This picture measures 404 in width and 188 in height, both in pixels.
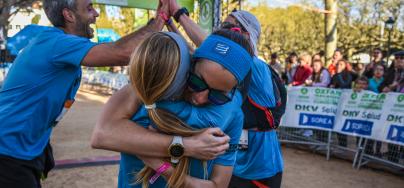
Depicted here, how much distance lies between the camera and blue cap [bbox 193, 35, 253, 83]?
4.35 feet

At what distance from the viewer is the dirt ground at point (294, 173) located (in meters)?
5.27

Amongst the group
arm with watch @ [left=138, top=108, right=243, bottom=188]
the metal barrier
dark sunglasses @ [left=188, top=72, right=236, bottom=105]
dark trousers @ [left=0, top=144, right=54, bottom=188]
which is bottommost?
the metal barrier

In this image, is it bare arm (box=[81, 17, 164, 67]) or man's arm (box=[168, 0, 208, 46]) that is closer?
bare arm (box=[81, 17, 164, 67])

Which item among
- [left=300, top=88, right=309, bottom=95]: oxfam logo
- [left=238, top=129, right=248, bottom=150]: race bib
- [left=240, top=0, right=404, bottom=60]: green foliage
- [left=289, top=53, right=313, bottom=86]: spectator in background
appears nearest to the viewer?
[left=238, top=129, right=248, bottom=150]: race bib

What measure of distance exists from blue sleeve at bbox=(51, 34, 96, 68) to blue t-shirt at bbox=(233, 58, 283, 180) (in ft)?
3.39

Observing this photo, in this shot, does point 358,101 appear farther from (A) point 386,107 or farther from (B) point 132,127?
(B) point 132,127

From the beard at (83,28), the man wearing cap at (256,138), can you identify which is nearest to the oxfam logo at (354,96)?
the man wearing cap at (256,138)

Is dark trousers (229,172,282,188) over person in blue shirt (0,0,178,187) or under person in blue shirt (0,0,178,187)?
under

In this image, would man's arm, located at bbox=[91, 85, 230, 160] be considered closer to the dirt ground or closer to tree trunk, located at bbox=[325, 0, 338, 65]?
the dirt ground

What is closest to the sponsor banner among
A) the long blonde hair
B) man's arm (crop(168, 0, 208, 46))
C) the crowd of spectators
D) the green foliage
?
the crowd of spectators

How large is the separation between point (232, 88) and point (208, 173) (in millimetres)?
351

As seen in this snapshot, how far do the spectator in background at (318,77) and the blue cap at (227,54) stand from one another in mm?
7236

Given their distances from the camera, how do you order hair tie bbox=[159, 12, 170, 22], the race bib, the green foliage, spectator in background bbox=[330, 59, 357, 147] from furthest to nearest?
the green foliage, spectator in background bbox=[330, 59, 357, 147], the race bib, hair tie bbox=[159, 12, 170, 22]

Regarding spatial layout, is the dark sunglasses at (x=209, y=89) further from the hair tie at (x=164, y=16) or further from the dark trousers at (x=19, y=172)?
the dark trousers at (x=19, y=172)
